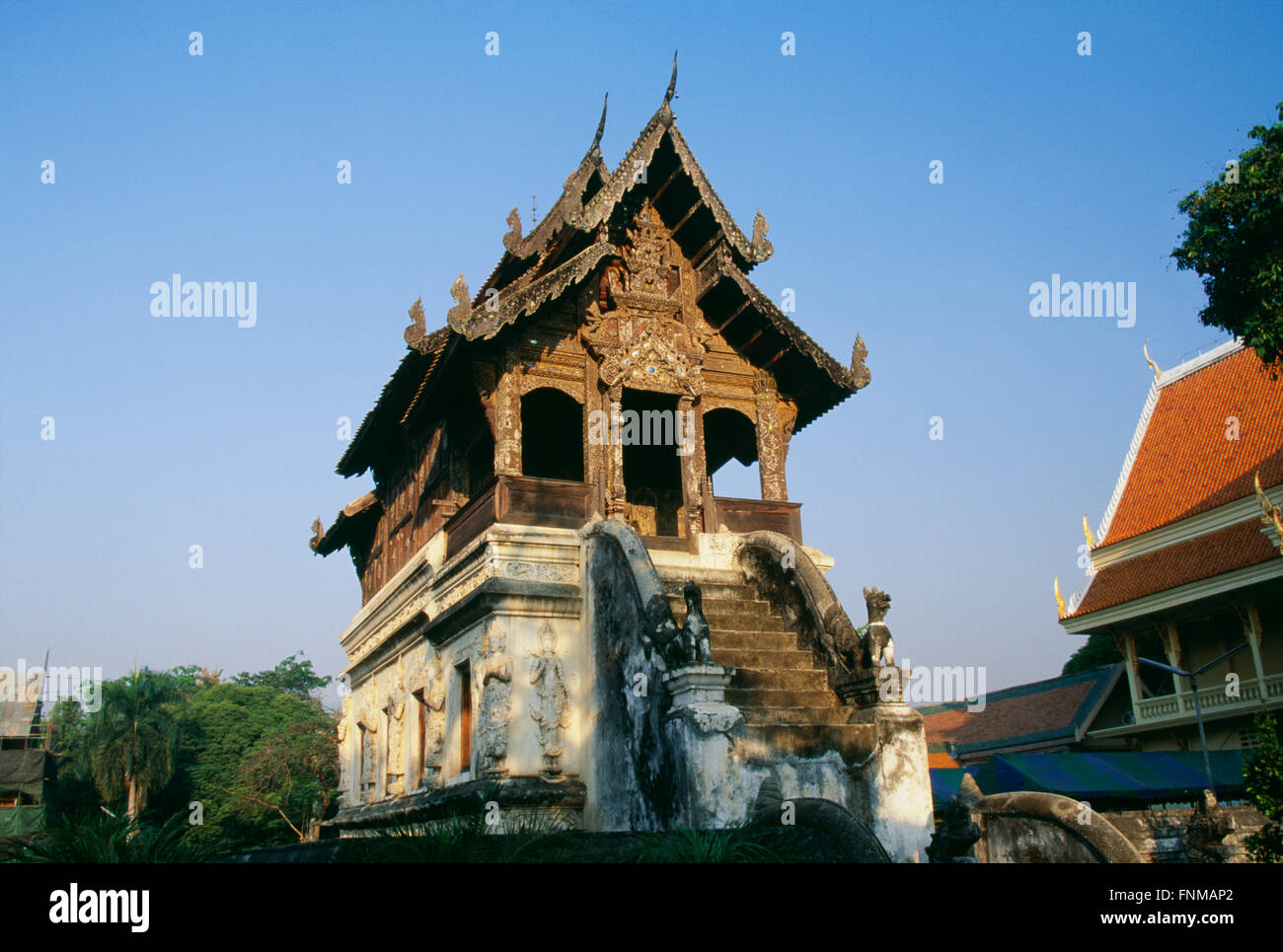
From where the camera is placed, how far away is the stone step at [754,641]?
38.6ft

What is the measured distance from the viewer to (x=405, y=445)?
1947 centimetres

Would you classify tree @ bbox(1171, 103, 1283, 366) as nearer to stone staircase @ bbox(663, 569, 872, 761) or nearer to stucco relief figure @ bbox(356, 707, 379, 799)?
stone staircase @ bbox(663, 569, 872, 761)

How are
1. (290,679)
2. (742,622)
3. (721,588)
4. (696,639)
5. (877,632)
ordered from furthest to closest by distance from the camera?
(290,679) → (721,588) → (742,622) → (877,632) → (696,639)

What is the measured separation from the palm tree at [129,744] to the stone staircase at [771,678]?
38325 millimetres

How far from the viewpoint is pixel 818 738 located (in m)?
10.2

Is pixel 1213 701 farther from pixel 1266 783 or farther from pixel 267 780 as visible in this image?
pixel 267 780

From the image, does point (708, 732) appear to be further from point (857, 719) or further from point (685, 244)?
point (685, 244)

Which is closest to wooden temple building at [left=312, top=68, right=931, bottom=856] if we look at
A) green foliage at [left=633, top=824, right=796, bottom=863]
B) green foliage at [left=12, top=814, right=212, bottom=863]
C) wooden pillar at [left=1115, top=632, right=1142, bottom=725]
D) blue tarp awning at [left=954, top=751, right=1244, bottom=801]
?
green foliage at [left=633, top=824, right=796, bottom=863]

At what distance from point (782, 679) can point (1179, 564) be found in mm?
18621

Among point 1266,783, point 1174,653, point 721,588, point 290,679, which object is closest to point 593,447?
point 721,588

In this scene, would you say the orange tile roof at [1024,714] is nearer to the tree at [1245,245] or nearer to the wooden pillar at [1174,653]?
the wooden pillar at [1174,653]

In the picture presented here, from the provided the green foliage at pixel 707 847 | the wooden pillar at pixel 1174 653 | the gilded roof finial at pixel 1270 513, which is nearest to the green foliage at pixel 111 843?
the green foliage at pixel 707 847

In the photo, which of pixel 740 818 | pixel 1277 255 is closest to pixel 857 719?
pixel 740 818
